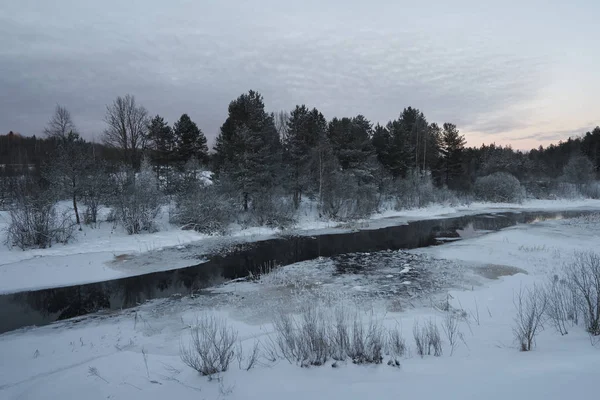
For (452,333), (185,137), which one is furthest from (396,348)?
(185,137)

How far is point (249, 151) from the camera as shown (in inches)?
1062

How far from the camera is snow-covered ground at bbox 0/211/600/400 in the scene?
4.04m

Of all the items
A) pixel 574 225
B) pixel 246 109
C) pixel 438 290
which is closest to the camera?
pixel 438 290

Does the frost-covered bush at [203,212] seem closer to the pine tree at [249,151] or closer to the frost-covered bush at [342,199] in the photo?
the pine tree at [249,151]

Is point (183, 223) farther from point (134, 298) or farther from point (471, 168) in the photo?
point (471, 168)

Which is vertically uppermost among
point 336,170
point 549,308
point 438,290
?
point 336,170

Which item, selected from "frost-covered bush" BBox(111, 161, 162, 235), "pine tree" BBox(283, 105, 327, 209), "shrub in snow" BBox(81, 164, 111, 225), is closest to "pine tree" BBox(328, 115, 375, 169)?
"pine tree" BBox(283, 105, 327, 209)

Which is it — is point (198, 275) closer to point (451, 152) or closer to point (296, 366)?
point (296, 366)

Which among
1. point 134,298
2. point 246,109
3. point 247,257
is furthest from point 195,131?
point 134,298

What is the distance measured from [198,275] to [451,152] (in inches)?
1706

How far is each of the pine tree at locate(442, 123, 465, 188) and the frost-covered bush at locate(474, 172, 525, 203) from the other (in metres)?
4.87

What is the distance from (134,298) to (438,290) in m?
10.2

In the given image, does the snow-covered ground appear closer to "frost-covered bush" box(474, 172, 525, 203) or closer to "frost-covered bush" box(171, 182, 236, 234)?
"frost-covered bush" box(171, 182, 236, 234)

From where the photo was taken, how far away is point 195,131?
32.9 m
